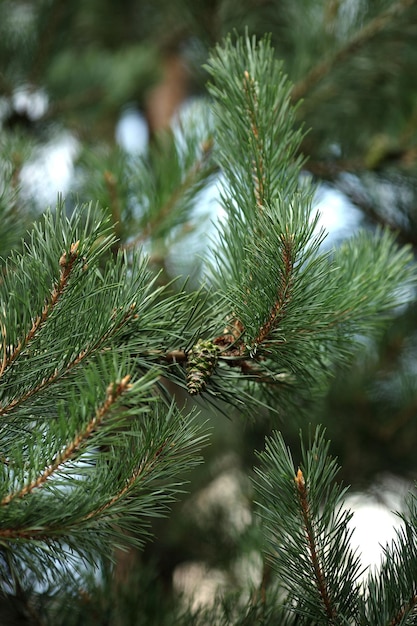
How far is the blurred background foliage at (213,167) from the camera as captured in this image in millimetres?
672

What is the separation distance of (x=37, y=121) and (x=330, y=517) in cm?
80

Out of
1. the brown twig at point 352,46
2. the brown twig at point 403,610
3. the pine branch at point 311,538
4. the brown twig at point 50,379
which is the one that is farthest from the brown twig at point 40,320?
the brown twig at point 352,46

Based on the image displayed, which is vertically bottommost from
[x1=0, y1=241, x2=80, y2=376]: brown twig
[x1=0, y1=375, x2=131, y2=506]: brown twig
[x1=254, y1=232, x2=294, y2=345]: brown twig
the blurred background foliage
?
[x1=0, y1=375, x2=131, y2=506]: brown twig

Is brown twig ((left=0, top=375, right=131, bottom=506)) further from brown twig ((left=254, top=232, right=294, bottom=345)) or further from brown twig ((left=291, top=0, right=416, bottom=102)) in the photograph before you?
brown twig ((left=291, top=0, right=416, bottom=102))

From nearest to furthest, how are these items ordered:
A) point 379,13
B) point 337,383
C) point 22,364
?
point 22,364, point 379,13, point 337,383

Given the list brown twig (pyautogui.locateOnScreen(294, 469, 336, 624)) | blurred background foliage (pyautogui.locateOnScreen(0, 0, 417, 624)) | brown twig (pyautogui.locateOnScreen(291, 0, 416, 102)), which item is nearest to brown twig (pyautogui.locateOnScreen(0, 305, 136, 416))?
brown twig (pyautogui.locateOnScreen(294, 469, 336, 624))

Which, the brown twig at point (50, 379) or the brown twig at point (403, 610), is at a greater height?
the brown twig at point (50, 379)

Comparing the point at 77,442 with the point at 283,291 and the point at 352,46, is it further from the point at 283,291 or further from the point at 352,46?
the point at 352,46

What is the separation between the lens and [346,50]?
2.81 feet

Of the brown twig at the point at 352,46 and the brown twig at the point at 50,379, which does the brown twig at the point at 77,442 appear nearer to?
the brown twig at the point at 50,379

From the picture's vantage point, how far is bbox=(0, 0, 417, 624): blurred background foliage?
26.5 inches

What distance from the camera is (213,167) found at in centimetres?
66

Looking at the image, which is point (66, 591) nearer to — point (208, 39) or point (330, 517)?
point (330, 517)

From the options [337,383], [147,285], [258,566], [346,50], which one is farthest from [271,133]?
[337,383]
